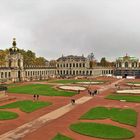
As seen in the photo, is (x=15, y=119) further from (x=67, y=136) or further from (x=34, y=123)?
(x=67, y=136)

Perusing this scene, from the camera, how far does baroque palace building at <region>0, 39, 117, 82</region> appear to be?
413ft

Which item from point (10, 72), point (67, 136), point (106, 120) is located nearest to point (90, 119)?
point (106, 120)

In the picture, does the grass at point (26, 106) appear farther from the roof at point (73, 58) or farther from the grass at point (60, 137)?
the roof at point (73, 58)

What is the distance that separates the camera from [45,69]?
6171 inches

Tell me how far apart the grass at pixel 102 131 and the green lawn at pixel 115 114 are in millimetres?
3726

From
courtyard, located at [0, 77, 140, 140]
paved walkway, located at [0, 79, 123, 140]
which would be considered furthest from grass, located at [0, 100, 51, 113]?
paved walkway, located at [0, 79, 123, 140]

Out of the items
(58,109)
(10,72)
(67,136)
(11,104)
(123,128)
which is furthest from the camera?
(10,72)

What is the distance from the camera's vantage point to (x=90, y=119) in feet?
139

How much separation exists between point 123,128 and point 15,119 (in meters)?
15.0

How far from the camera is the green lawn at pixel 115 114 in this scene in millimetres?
41500

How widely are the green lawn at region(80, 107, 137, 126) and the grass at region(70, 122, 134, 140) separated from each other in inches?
147

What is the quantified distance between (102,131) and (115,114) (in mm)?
11165

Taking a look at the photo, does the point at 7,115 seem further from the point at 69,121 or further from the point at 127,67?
the point at 127,67

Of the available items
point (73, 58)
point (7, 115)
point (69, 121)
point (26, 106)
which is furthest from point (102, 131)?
point (73, 58)
